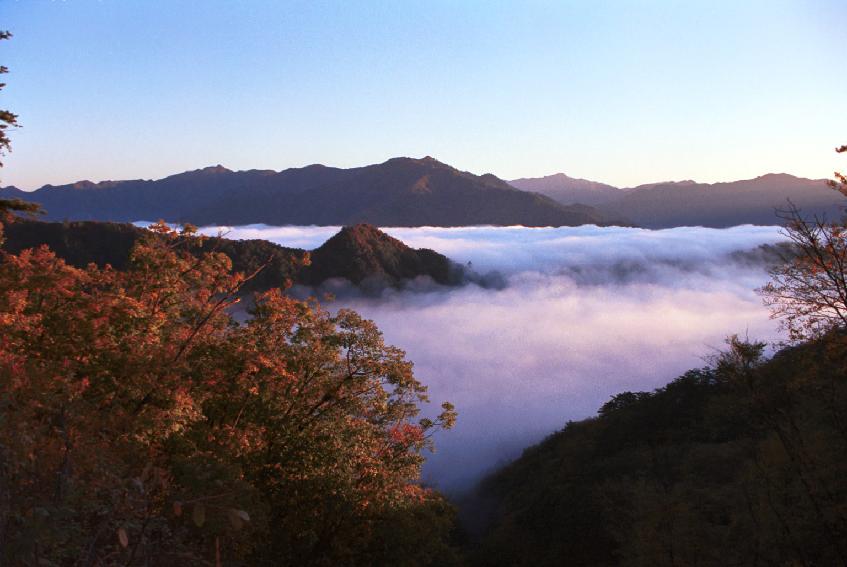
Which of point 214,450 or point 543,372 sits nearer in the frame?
point 214,450

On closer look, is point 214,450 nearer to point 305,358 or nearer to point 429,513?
point 305,358

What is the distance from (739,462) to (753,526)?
14.0m

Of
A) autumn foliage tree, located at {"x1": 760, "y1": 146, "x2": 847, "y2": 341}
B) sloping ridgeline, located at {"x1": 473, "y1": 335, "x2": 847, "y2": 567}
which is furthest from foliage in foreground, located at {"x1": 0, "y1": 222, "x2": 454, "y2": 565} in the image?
autumn foliage tree, located at {"x1": 760, "y1": 146, "x2": 847, "y2": 341}

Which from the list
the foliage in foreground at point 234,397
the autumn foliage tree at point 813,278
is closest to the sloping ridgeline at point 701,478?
the autumn foliage tree at point 813,278

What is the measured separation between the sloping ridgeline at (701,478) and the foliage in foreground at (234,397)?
32.3 feet

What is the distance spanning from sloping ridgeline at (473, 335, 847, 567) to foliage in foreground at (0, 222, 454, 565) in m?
9.86

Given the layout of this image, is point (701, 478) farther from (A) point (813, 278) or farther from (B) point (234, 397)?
(B) point (234, 397)

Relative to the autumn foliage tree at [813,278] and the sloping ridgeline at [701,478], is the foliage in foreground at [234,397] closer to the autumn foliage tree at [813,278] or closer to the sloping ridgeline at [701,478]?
the sloping ridgeline at [701,478]

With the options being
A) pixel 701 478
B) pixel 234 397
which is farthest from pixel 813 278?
pixel 701 478

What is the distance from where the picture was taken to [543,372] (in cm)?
18238

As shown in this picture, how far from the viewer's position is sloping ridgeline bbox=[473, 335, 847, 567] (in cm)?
1748

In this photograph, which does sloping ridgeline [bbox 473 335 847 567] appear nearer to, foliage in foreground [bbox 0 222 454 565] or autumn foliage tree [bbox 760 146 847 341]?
autumn foliage tree [bbox 760 146 847 341]

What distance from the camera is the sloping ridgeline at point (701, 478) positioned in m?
17.5

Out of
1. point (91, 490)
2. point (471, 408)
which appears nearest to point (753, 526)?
point (91, 490)
